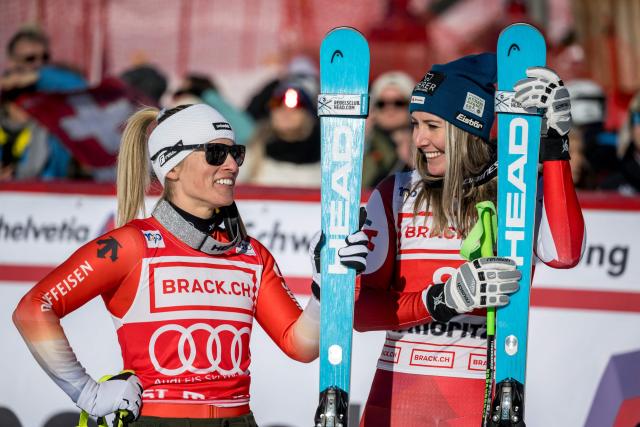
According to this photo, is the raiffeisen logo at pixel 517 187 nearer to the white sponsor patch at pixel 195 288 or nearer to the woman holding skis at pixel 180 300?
the woman holding skis at pixel 180 300

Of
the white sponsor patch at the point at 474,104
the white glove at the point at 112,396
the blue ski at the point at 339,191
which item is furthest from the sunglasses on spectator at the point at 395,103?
the white glove at the point at 112,396

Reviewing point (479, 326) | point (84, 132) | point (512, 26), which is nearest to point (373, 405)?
point (479, 326)

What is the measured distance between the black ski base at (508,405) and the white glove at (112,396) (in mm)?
1245

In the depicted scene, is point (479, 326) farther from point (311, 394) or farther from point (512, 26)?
point (311, 394)

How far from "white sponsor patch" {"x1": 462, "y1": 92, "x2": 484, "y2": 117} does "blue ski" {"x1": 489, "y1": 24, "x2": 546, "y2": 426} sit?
0.10 m

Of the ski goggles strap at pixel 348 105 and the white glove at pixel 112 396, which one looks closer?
the white glove at pixel 112 396

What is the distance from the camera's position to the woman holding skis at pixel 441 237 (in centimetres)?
388

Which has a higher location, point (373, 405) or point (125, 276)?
point (125, 276)

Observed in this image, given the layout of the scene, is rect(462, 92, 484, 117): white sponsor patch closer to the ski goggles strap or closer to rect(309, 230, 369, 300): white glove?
the ski goggles strap

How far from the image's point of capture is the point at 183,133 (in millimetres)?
4023

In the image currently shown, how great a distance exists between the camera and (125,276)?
3.84 meters

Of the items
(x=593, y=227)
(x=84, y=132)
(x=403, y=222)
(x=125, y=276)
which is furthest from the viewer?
(x=84, y=132)

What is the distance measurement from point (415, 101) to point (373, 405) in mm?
1152

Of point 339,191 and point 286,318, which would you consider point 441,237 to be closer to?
point 339,191
